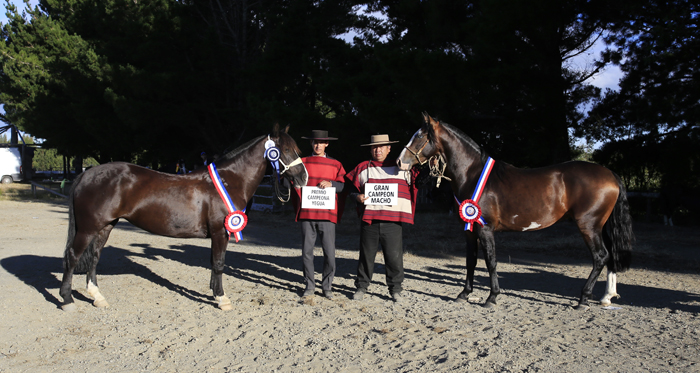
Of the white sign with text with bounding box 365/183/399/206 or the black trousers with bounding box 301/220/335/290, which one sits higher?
the white sign with text with bounding box 365/183/399/206

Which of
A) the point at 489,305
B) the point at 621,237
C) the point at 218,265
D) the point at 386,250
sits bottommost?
the point at 489,305

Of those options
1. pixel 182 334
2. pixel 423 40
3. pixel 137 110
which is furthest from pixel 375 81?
pixel 137 110

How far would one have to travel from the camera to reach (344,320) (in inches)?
171

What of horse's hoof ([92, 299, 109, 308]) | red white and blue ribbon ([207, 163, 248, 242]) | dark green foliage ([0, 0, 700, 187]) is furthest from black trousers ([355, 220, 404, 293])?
dark green foliage ([0, 0, 700, 187])

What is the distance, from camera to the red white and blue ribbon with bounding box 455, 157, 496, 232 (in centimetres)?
480

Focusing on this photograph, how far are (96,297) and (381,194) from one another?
318 centimetres

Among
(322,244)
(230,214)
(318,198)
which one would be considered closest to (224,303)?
(230,214)

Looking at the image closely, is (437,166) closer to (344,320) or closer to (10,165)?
A: (344,320)

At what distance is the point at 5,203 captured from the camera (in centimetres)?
1705

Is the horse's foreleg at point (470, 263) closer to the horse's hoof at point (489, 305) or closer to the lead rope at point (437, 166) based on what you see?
the horse's hoof at point (489, 305)

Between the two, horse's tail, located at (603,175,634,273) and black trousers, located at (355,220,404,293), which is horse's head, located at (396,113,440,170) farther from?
horse's tail, located at (603,175,634,273)

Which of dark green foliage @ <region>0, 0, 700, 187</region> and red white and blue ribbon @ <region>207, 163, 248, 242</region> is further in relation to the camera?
dark green foliage @ <region>0, 0, 700, 187</region>

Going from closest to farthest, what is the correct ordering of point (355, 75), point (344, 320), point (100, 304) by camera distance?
point (344, 320)
point (100, 304)
point (355, 75)

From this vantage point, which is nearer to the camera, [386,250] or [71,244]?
[71,244]
